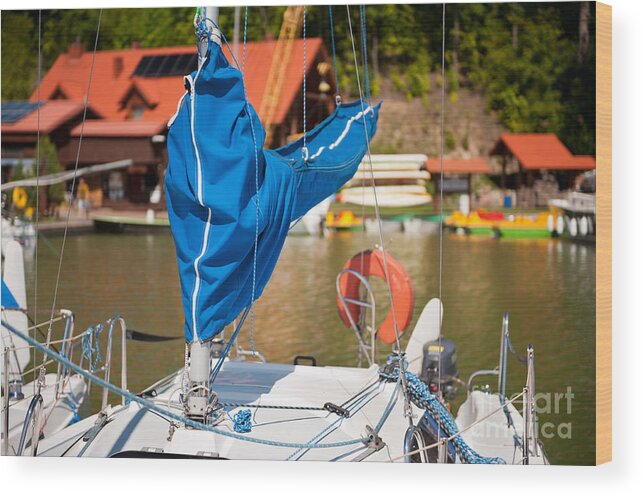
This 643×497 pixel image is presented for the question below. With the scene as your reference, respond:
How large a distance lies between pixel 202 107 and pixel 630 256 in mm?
2711

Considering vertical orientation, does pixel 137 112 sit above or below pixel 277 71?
below

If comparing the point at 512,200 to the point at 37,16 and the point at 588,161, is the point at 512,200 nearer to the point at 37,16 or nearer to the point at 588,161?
the point at 588,161

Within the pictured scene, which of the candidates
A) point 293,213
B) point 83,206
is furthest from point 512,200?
point 83,206

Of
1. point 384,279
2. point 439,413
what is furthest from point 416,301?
point 439,413

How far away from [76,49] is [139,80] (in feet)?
1.51

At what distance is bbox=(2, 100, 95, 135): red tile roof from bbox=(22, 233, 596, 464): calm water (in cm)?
75

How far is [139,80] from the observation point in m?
5.60

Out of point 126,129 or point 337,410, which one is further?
point 126,129

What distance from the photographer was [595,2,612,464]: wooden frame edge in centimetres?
505

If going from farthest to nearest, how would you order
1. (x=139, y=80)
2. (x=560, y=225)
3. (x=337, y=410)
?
(x=139, y=80) → (x=560, y=225) → (x=337, y=410)

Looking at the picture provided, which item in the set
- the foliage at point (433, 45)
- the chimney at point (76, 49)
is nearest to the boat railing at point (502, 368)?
the foliage at point (433, 45)

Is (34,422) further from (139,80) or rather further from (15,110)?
(139,80)

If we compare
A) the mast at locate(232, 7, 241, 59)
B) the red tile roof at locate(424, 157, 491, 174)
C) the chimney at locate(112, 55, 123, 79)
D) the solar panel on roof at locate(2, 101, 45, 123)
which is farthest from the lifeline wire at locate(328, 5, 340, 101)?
the solar panel on roof at locate(2, 101, 45, 123)

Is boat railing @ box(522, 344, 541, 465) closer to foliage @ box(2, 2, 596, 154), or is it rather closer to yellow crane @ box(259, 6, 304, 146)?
foliage @ box(2, 2, 596, 154)
